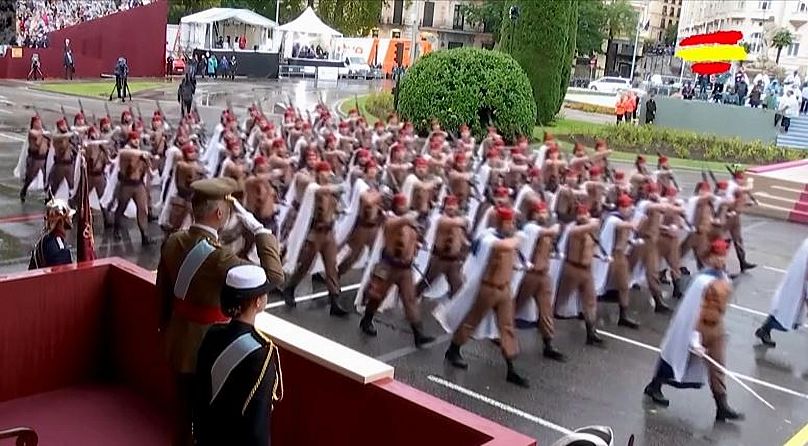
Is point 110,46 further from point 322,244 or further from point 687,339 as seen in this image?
point 687,339

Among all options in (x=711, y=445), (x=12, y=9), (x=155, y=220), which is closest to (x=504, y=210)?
(x=711, y=445)

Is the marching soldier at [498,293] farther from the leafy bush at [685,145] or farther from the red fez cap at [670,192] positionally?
the leafy bush at [685,145]

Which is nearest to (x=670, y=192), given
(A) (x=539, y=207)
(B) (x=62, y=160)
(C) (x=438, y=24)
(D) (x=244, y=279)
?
(A) (x=539, y=207)

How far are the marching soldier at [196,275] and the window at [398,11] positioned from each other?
71717 millimetres

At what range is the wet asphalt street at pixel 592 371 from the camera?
7.63 m

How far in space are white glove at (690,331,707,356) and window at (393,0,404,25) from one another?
69.0m

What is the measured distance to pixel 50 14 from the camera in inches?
1533

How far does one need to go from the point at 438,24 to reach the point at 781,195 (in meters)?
59.4

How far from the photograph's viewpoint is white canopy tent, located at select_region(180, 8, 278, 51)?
44781mm

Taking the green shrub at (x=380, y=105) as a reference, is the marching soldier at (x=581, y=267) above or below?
below

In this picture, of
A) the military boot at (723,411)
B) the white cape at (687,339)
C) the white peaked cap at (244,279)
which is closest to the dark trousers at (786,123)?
the military boot at (723,411)

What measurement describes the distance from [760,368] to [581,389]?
7.88ft

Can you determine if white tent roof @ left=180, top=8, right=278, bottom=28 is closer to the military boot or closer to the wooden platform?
the wooden platform

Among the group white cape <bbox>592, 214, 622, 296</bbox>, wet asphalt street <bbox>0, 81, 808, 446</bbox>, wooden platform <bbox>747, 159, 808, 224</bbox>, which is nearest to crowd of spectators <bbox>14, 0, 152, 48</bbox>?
wet asphalt street <bbox>0, 81, 808, 446</bbox>
